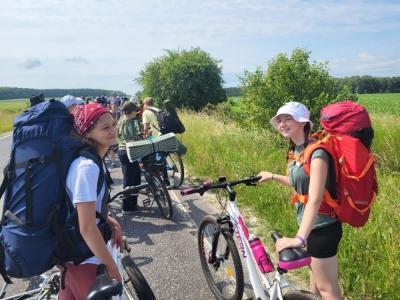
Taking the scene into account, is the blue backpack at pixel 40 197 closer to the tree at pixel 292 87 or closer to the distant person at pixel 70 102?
the distant person at pixel 70 102

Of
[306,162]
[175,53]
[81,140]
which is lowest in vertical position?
[306,162]

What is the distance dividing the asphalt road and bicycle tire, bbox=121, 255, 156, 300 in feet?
3.84

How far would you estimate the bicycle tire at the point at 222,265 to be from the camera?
344 centimetres

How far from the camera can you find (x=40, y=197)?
2061 mm

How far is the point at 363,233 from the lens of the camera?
169 inches

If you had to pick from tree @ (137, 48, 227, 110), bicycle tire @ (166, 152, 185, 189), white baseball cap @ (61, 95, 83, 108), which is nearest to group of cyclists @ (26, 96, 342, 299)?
white baseball cap @ (61, 95, 83, 108)

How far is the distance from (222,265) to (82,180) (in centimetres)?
227

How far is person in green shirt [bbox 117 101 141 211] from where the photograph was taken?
279 inches

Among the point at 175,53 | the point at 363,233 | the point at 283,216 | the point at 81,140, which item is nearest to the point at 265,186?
the point at 283,216

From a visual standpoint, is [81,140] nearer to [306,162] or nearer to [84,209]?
[84,209]

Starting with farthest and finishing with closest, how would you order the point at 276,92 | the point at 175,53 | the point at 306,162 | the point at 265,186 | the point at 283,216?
the point at 175,53, the point at 276,92, the point at 265,186, the point at 283,216, the point at 306,162

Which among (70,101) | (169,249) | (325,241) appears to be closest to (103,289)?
(325,241)

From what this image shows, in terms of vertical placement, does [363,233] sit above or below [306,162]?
below

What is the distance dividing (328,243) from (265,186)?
4.39 m
